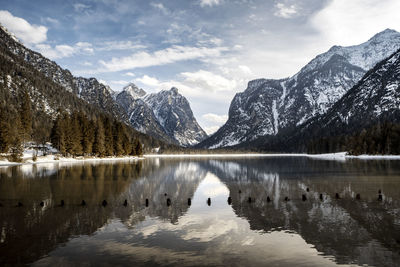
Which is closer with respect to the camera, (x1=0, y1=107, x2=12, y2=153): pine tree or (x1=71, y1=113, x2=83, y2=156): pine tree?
(x1=0, y1=107, x2=12, y2=153): pine tree

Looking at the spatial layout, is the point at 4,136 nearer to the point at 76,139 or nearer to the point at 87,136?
the point at 76,139

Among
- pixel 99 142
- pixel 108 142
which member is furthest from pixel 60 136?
pixel 108 142

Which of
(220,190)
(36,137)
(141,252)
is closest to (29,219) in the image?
(141,252)

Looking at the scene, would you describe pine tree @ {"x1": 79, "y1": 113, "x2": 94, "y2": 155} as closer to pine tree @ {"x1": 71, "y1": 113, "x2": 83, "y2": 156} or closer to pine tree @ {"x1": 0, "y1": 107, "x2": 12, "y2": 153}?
pine tree @ {"x1": 71, "y1": 113, "x2": 83, "y2": 156}

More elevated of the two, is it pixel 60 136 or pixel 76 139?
pixel 60 136

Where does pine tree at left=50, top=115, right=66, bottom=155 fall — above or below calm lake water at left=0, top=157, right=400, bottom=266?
above

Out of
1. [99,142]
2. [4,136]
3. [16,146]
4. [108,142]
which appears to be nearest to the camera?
[4,136]

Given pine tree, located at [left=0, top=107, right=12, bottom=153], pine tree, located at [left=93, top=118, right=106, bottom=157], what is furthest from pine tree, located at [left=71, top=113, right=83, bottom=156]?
pine tree, located at [left=0, top=107, right=12, bottom=153]

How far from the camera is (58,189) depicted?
4272cm

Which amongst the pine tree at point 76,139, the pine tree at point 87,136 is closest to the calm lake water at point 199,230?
the pine tree at point 76,139

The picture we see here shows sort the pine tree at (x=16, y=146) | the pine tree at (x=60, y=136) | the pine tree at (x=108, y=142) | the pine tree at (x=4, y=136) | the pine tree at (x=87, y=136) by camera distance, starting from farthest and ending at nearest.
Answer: the pine tree at (x=108, y=142), the pine tree at (x=87, y=136), the pine tree at (x=60, y=136), the pine tree at (x=16, y=146), the pine tree at (x=4, y=136)

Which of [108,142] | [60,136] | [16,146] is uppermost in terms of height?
[60,136]

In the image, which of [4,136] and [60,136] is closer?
[4,136]

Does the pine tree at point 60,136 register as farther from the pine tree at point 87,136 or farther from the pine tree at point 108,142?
the pine tree at point 108,142
